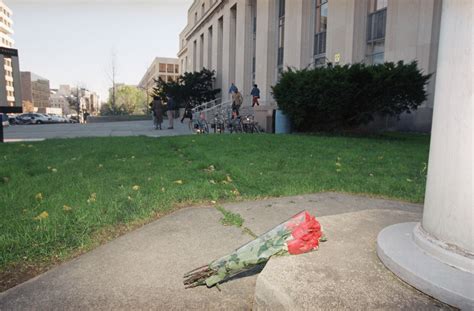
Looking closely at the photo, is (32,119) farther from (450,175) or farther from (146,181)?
(450,175)

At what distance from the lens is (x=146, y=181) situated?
5.57 metres

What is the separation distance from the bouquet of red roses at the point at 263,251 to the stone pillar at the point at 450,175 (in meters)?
0.51

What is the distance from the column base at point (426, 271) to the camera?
1.83 m

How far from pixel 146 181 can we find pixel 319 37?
18726 millimetres

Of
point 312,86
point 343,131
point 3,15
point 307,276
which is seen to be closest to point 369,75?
point 312,86

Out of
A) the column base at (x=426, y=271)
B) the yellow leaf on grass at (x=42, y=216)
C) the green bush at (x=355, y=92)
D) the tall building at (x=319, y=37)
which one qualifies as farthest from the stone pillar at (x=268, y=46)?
the column base at (x=426, y=271)

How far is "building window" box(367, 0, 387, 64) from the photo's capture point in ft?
55.2

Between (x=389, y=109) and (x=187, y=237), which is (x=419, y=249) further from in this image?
(x=389, y=109)

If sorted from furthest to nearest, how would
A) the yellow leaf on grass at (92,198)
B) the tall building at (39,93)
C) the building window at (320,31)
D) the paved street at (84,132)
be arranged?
the tall building at (39,93) → the building window at (320,31) → the paved street at (84,132) → the yellow leaf on grass at (92,198)

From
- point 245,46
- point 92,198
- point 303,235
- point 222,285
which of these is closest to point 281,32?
point 245,46

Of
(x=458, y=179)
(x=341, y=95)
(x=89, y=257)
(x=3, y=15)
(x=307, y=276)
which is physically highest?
(x=3, y=15)

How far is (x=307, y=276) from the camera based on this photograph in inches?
85.5

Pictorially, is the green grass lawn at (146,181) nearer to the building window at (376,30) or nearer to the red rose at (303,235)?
the red rose at (303,235)

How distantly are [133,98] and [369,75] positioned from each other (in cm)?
9712
